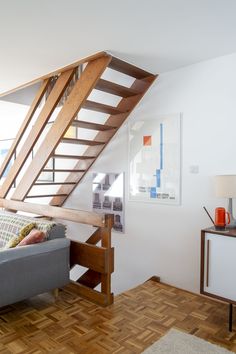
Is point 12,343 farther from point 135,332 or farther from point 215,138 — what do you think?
point 215,138

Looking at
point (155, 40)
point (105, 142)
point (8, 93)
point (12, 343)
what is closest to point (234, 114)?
point (155, 40)

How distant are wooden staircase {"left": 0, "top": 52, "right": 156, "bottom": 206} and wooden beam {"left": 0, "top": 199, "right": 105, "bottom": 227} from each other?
0.14 metres

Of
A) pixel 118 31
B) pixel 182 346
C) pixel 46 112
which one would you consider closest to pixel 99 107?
pixel 46 112

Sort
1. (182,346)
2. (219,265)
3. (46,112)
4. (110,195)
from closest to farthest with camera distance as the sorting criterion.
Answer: (182,346) < (219,265) < (46,112) < (110,195)

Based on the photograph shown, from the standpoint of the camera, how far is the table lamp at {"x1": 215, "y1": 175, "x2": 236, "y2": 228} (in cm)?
256

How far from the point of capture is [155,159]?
3.47 m

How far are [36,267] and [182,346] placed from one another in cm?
135

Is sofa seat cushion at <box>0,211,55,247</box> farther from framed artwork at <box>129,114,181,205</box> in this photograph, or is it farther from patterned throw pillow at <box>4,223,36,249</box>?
framed artwork at <box>129,114,181,205</box>

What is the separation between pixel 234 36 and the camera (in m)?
2.48

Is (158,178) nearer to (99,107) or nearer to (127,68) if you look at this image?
(99,107)

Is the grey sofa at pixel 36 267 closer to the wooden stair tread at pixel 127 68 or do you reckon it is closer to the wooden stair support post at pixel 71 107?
the wooden stair support post at pixel 71 107

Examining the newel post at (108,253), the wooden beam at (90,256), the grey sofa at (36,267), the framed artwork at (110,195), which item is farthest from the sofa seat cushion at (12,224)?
the framed artwork at (110,195)

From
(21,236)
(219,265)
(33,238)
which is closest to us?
(219,265)

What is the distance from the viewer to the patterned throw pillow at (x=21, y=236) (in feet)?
9.12
